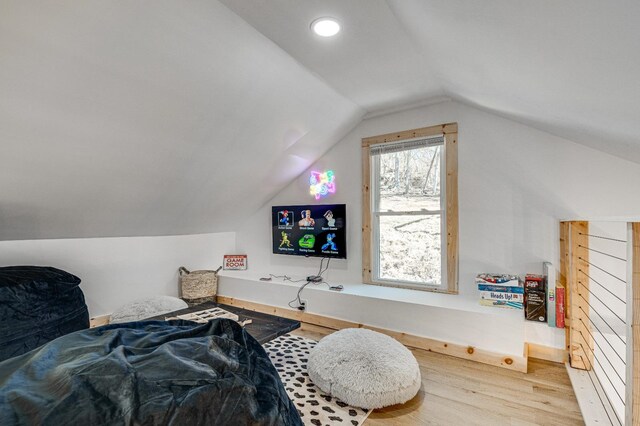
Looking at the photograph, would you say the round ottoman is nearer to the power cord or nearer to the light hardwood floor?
the light hardwood floor

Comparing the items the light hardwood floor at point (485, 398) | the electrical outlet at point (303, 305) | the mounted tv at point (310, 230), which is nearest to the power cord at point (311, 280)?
the electrical outlet at point (303, 305)

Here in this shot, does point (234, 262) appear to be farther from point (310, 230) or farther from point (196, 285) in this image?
point (310, 230)

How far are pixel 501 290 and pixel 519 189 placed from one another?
3.10ft

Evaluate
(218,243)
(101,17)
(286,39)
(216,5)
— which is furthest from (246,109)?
(218,243)

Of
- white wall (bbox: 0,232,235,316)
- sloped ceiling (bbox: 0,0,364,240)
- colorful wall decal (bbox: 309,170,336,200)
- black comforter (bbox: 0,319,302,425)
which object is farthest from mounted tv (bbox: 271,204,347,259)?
black comforter (bbox: 0,319,302,425)

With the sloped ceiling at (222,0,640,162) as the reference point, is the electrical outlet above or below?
below

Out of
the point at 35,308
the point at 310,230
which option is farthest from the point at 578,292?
the point at 35,308

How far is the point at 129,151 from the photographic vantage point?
8.09 feet

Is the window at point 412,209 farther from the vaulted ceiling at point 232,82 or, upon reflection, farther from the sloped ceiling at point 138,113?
the sloped ceiling at point 138,113

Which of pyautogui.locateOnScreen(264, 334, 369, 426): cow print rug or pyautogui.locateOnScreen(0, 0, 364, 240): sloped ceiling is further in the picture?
pyautogui.locateOnScreen(264, 334, 369, 426): cow print rug

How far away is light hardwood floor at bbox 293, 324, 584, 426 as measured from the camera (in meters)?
1.93

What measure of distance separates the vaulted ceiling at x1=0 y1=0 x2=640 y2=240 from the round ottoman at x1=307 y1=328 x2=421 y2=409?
189 cm

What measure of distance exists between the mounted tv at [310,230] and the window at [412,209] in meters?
0.29

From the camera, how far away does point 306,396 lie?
6.97 feet
